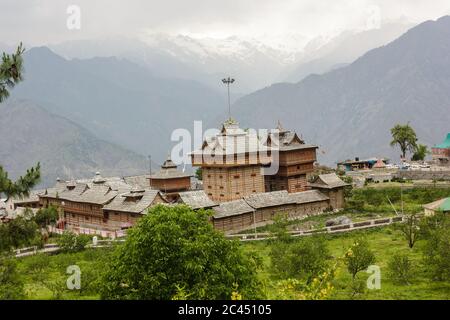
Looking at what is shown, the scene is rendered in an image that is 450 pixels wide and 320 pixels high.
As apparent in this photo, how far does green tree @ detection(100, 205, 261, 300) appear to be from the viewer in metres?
16.8

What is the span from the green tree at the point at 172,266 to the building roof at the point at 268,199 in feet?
88.8

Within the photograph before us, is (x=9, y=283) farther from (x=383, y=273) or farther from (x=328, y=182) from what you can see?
(x=328, y=182)

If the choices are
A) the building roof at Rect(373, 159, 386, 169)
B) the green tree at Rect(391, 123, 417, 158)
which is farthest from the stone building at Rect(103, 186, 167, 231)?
the building roof at Rect(373, 159, 386, 169)

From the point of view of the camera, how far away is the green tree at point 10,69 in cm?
1823

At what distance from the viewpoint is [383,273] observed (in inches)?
1120

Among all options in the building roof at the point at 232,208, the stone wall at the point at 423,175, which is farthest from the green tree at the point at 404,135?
the building roof at the point at 232,208

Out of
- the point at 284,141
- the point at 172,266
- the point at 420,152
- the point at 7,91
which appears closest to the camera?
the point at 172,266

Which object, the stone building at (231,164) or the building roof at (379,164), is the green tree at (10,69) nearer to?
the stone building at (231,164)

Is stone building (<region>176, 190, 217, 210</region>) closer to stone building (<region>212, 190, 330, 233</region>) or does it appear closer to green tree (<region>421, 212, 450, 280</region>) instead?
stone building (<region>212, 190, 330, 233</region>)

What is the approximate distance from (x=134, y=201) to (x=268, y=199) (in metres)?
10.6

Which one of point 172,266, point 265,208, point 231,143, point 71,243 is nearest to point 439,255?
point 172,266

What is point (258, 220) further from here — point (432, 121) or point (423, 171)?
point (432, 121)

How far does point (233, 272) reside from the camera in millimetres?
17656
